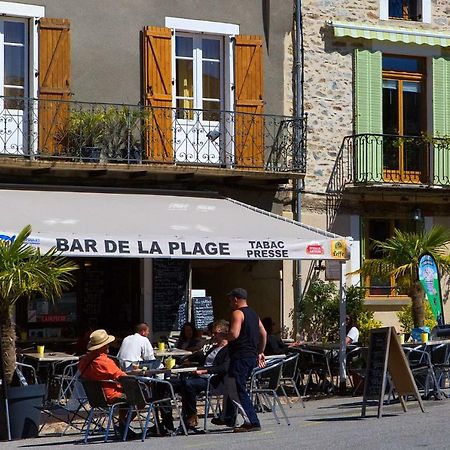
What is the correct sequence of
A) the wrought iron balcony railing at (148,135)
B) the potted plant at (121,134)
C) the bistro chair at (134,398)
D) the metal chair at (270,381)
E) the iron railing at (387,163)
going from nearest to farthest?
the bistro chair at (134,398), the metal chair at (270,381), the wrought iron balcony railing at (148,135), the potted plant at (121,134), the iron railing at (387,163)

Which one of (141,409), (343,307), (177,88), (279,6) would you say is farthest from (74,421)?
(279,6)

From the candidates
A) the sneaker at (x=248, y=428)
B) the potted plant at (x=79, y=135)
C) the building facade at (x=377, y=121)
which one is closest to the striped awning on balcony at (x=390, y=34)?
the building facade at (x=377, y=121)

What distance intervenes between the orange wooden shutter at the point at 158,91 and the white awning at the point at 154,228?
2.82ft

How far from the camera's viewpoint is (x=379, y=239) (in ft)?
74.8

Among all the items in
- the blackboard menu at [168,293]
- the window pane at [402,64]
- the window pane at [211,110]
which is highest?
the window pane at [402,64]

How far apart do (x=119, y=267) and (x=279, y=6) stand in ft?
16.3

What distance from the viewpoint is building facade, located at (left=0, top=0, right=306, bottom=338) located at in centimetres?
1998

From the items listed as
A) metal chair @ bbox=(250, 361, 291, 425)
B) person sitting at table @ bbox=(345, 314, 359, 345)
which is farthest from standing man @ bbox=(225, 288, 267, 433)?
person sitting at table @ bbox=(345, 314, 359, 345)

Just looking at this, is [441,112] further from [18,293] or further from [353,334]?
[18,293]

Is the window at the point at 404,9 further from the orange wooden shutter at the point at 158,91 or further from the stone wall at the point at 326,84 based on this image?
the orange wooden shutter at the point at 158,91

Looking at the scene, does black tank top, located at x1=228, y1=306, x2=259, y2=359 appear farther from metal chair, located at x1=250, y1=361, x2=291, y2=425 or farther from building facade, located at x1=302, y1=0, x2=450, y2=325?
building facade, located at x1=302, y1=0, x2=450, y2=325

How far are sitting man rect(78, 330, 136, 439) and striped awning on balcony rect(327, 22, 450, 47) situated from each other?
941 cm

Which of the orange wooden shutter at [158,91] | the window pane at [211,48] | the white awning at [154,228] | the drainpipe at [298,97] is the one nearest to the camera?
the white awning at [154,228]

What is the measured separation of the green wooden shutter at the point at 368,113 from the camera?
22.2m
